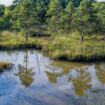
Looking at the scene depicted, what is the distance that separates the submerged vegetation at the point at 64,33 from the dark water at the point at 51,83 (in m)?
2.06

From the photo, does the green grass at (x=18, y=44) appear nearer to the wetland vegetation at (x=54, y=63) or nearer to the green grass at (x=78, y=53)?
the wetland vegetation at (x=54, y=63)

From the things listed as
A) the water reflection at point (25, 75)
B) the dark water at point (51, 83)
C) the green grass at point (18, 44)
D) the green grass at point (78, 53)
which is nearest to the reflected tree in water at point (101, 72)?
the dark water at point (51, 83)

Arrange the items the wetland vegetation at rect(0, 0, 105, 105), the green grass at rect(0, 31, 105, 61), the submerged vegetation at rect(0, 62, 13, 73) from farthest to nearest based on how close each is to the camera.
Result: 1. the green grass at rect(0, 31, 105, 61)
2. the submerged vegetation at rect(0, 62, 13, 73)
3. the wetland vegetation at rect(0, 0, 105, 105)

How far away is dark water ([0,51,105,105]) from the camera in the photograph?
19219 mm

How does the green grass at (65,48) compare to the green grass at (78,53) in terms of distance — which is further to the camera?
the green grass at (65,48)

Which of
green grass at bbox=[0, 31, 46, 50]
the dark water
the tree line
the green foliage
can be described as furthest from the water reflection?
the green foliage

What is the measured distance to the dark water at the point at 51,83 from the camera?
757 inches

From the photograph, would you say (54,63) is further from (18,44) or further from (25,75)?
(18,44)

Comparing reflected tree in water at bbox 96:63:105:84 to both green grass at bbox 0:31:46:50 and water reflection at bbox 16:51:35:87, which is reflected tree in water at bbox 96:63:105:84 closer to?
water reflection at bbox 16:51:35:87

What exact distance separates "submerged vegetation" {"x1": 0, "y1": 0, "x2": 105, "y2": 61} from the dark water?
206 cm

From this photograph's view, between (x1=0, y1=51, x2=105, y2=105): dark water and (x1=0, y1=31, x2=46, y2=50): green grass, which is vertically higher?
(x1=0, y1=31, x2=46, y2=50): green grass

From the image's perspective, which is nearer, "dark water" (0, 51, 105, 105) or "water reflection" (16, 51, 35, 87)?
"dark water" (0, 51, 105, 105)

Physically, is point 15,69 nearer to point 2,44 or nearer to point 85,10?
point 2,44

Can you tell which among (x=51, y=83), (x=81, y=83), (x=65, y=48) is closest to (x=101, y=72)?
(x=81, y=83)
